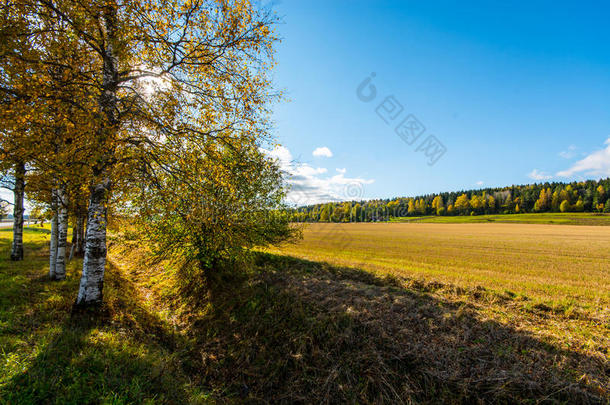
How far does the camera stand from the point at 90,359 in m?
5.21

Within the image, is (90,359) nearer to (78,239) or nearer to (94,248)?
(94,248)

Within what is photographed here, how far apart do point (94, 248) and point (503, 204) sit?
468 feet

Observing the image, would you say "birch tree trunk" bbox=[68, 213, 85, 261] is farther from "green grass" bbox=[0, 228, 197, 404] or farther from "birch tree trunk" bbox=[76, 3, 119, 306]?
"birch tree trunk" bbox=[76, 3, 119, 306]

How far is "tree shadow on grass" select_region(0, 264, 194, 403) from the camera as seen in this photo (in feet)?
13.9

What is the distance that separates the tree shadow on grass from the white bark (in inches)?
19.4

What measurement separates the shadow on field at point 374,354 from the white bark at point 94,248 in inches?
148

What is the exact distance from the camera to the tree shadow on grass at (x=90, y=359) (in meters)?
4.25

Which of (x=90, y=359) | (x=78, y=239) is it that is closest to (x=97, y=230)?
(x=90, y=359)

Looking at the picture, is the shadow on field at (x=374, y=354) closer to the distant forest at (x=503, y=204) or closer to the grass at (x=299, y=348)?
the grass at (x=299, y=348)

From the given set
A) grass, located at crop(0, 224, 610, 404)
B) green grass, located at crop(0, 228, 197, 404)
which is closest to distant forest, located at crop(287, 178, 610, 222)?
grass, located at crop(0, 224, 610, 404)

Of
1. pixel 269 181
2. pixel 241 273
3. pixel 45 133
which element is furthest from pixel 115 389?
pixel 269 181

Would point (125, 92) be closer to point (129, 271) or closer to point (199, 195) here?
point (199, 195)

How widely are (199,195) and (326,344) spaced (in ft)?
20.5

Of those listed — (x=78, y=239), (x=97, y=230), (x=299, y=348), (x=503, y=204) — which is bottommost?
(x=299, y=348)
